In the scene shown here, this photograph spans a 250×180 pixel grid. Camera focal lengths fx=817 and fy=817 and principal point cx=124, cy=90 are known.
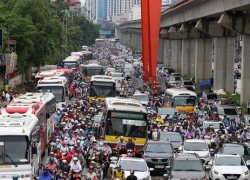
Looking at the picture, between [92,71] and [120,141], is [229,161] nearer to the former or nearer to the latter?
[120,141]

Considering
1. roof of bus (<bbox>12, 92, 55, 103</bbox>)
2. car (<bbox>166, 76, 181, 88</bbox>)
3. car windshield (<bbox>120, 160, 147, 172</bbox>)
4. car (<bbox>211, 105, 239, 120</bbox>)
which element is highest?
roof of bus (<bbox>12, 92, 55, 103</bbox>)

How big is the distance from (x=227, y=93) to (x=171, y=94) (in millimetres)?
21305

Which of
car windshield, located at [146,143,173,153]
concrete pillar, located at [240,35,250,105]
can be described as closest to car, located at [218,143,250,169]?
car windshield, located at [146,143,173,153]

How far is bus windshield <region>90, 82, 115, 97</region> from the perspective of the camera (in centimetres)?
5406

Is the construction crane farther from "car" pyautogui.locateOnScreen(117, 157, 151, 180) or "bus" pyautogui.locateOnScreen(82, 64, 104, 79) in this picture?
"car" pyautogui.locateOnScreen(117, 157, 151, 180)

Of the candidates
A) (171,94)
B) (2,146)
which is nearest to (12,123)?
(2,146)

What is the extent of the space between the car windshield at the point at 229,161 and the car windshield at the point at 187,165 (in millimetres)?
1391

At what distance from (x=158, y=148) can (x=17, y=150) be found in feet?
24.9

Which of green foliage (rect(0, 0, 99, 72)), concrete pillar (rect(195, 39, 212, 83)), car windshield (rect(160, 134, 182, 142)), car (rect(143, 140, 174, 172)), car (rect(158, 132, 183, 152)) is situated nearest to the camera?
car (rect(143, 140, 174, 172))

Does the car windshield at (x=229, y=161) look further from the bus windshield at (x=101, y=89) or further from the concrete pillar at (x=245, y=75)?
the concrete pillar at (x=245, y=75)

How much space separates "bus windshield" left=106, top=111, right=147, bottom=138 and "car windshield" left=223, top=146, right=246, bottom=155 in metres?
3.79

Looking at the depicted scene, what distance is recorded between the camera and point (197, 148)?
102 ft

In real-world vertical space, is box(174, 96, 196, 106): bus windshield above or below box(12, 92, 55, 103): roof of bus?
below

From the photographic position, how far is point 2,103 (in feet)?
178
